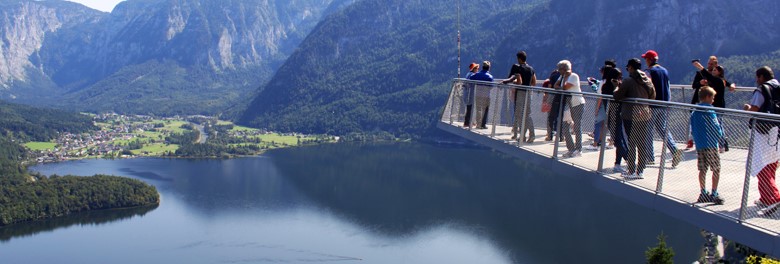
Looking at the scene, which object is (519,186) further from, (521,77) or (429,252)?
(521,77)

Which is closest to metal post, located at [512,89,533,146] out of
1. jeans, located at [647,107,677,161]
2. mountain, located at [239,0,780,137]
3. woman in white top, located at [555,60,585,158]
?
woman in white top, located at [555,60,585,158]

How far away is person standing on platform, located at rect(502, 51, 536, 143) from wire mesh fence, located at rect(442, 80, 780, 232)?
24 mm

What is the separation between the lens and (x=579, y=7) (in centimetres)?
13462

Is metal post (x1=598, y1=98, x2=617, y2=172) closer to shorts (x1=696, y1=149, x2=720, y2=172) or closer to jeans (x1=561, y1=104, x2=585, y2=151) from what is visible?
jeans (x1=561, y1=104, x2=585, y2=151)

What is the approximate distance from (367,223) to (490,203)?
1186 centimetres

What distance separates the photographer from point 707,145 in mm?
8797

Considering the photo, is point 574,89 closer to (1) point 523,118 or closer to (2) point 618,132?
(1) point 523,118

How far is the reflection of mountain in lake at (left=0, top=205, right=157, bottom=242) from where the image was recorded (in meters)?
65.0

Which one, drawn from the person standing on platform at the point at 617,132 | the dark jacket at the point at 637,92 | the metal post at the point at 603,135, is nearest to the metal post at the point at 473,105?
the metal post at the point at 603,135

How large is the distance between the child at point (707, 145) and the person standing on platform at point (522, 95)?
14.5 feet

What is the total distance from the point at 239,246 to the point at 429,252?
14686 millimetres

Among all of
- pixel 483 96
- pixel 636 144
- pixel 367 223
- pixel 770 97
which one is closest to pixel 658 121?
pixel 636 144

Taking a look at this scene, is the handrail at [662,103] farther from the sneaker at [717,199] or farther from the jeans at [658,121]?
the sneaker at [717,199]

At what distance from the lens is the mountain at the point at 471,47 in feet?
350
